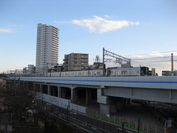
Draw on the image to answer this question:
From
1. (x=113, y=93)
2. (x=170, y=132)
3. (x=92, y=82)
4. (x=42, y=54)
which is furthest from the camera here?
(x=42, y=54)

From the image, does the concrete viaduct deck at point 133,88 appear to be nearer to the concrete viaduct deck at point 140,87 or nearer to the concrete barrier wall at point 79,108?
the concrete viaduct deck at point 140,87

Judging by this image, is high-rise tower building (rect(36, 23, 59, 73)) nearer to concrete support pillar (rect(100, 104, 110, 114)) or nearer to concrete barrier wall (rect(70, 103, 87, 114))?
concrete barrier wall (rect(70, 103, 87, 114))

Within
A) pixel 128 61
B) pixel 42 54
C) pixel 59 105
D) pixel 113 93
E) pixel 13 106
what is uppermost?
pixel 42 54

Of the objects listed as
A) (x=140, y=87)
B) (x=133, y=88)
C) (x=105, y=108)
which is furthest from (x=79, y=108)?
(x=140, y=87)

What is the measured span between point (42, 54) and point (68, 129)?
111m

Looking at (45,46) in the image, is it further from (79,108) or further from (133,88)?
(133,88)

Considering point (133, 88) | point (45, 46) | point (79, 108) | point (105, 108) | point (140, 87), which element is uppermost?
point (45, 46)

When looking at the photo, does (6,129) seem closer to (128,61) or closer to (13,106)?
(13,106)

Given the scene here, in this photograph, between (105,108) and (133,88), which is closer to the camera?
(133,88)

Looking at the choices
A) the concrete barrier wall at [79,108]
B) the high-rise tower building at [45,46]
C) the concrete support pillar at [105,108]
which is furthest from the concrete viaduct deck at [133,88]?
the high-rise tower building at [45,46]

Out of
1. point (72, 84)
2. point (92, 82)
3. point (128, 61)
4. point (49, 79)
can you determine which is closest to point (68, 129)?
point (92, 82)

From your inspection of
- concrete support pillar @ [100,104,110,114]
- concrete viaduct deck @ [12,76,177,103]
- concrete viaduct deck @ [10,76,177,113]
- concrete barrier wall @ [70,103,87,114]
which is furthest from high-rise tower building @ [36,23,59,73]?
concrete support pillar @ [100,104,110,114]

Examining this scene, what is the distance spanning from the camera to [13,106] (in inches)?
821

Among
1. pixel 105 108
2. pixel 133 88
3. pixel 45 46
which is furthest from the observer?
pixel 45 46
